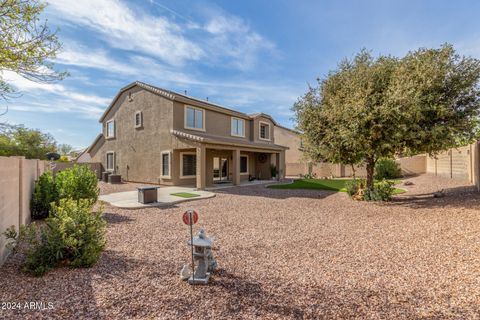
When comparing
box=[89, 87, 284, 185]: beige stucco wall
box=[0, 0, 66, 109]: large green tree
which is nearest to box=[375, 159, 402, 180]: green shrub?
box=[89, 87, 284, 185]: beige stucco wall

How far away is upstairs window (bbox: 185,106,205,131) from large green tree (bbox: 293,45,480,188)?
399 inches

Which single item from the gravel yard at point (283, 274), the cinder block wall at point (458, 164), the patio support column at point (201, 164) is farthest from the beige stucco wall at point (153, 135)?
the cinder block wall at point (458, 164)

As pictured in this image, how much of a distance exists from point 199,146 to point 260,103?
48.7 ft

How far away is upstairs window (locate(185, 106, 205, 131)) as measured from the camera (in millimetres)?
17359

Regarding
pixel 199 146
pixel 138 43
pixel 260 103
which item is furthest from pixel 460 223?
pixel 260 103

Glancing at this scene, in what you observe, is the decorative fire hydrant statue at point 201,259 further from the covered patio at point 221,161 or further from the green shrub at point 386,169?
the green shrub at point 386,169

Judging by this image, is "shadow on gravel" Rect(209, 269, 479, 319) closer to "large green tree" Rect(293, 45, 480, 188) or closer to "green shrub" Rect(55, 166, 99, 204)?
"green shrub" Rect(55, 166, 99, 204)

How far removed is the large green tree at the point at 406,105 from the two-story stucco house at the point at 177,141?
802cm

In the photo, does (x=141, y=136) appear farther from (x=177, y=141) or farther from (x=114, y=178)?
(x=177, y=141)

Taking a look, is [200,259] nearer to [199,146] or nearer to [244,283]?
[244,283]

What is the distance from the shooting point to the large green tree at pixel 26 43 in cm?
563

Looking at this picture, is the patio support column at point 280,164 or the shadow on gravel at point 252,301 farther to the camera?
the patio support column at point 280,164

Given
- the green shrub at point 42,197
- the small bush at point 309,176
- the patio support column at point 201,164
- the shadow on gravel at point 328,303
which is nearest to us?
the shadow on gravel at point 328,303

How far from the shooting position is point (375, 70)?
390 inches
